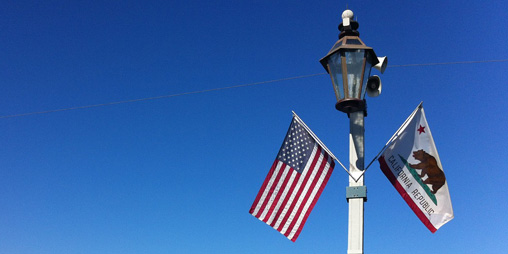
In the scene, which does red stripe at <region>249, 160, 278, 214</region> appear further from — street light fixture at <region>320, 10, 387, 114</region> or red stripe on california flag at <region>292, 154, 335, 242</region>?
street light fixture at <region>320, 10, 387, 114</region>

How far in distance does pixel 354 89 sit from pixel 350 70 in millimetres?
325

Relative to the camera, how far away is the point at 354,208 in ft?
26.5

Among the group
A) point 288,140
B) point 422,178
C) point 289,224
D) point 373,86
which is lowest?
point 289,224

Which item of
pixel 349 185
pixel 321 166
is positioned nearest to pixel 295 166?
pixel 321 166

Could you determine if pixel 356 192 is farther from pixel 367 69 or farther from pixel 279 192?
pixel 367 69

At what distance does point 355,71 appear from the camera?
27.7 feet

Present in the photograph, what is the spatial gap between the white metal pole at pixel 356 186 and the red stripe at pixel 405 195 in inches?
14.5

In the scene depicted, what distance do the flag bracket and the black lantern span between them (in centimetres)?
122

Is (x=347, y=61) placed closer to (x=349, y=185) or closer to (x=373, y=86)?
(x=373, y=86)

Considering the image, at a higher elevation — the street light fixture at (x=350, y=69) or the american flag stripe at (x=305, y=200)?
the street light fixture at (x=350, y=69)

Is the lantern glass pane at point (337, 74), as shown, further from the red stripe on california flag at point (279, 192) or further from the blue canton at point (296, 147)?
the red stripe on california flag at point (279, 192)

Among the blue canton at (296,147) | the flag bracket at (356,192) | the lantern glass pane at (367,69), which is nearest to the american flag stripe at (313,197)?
the blue canton at (296,147)

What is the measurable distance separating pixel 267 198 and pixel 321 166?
1031mm

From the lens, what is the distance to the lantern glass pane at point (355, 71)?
837cm
